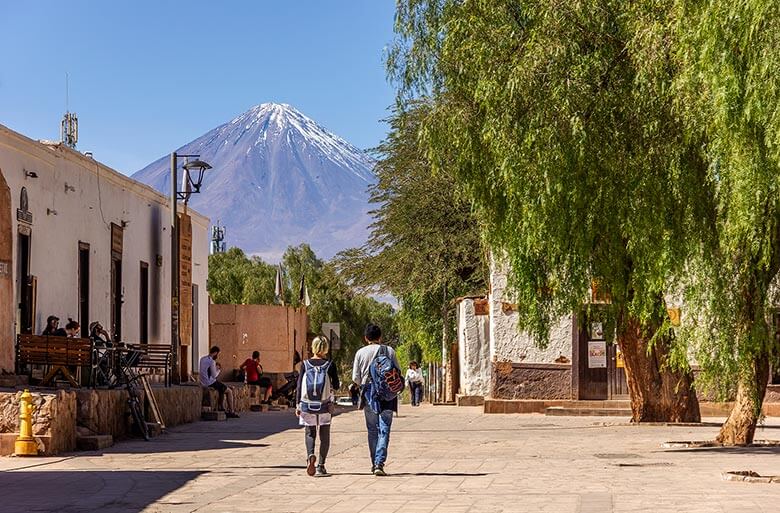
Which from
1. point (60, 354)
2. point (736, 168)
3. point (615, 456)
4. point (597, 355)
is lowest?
point (615, 456)

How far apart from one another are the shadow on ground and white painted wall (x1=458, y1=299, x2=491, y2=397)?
70.0 ft

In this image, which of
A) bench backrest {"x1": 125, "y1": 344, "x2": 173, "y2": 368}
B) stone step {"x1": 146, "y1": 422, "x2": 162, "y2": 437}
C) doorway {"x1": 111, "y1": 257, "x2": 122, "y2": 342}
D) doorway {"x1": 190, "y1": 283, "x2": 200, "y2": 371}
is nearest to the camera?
stone step {"x1": 146, "y1": 422, "x2": 162, "y2": 437}

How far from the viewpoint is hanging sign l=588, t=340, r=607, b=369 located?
3162 cm

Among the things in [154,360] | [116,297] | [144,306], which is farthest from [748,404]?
[144,306]

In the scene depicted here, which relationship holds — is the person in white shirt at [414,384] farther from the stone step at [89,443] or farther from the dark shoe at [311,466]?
the dark shoe at [311,466]

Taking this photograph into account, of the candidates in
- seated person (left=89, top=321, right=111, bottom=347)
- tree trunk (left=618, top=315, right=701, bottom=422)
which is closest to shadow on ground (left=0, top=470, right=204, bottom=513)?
seated person (left=89, top=321, right=111, bottom=347)

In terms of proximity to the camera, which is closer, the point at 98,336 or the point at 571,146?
the point at 571,146

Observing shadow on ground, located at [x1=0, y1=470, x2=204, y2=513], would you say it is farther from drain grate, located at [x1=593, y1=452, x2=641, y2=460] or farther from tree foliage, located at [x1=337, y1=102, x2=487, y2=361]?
tree foliage, located at [x1=337, y1=102, x2=487, y2=361]

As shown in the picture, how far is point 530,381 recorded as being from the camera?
31.7 m

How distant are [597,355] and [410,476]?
18.0 metres

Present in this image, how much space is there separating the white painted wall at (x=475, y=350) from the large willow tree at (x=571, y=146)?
52.2ft

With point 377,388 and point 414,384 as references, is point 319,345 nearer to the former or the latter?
point 377,388

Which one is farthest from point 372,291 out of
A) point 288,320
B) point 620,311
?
point 620,311

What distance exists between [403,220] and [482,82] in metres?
22.2
